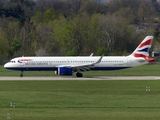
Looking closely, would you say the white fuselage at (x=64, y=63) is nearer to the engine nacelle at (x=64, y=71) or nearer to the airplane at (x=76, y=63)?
the airplane at (x=76, y=63)

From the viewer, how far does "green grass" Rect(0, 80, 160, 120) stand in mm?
27688

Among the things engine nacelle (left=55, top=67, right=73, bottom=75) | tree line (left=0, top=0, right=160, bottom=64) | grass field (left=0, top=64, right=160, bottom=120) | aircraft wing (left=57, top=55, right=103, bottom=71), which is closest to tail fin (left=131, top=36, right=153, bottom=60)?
aircraft wing (left=57, top=55, right=103, bottom=71)

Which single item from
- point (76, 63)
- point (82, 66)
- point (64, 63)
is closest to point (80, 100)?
point (82, 66)

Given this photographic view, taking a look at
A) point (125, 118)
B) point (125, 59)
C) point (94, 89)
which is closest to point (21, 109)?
point (125, 118)

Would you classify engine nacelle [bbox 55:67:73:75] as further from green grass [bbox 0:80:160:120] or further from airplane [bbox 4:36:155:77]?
green grass [bbox 0:80:160:120]

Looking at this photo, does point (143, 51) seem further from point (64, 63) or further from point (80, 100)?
point (80, 100)

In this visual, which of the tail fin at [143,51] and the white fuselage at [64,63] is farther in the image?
the tail fin at [143,51]

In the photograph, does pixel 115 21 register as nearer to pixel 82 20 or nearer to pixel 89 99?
pixel 82 20

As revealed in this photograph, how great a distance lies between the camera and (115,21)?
356 ft

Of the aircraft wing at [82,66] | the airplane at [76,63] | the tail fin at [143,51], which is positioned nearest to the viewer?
the aircraft wing at [82,66]

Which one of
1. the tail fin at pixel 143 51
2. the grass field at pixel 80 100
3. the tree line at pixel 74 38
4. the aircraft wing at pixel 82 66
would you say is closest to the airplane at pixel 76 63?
the aircraft wing at pixel 82 66

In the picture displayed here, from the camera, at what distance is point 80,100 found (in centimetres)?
3491

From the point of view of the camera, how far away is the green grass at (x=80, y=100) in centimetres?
2769

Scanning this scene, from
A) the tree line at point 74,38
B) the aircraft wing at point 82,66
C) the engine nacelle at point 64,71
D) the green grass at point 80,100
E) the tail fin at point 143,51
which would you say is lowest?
the green grass at point 80,100
